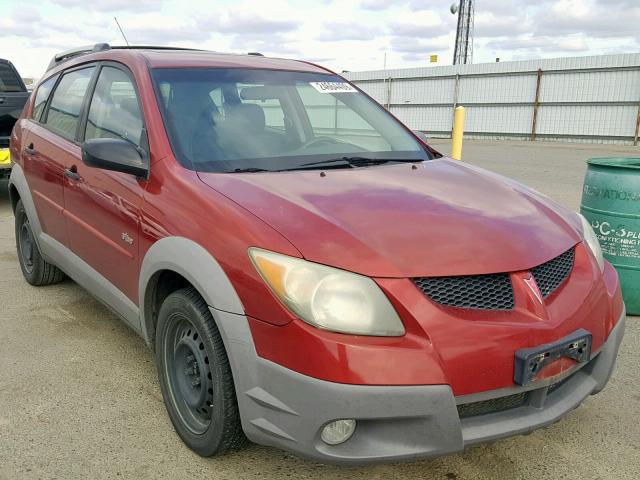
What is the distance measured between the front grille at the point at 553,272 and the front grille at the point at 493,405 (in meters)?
0.38

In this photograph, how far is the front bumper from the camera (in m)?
1.86

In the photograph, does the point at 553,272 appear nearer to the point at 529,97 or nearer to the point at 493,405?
the point at 493,405

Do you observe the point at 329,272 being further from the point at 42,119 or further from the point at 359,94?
the point at 42,119

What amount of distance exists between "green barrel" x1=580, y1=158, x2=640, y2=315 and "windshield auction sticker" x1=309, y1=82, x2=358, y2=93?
1767 mm

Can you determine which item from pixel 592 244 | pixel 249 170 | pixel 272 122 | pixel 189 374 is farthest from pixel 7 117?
pixel 592 244

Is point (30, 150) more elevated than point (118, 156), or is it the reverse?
point (118, 156)

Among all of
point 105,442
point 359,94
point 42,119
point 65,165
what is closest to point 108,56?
point 65,165

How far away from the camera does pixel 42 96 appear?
4391 millimetres

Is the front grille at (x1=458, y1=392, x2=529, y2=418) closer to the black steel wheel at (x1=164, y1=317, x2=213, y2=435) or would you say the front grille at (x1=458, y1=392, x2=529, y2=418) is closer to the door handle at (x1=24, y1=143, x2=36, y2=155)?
the black steel wheel at (x1=164, y1=317, x2=213, y2=435)

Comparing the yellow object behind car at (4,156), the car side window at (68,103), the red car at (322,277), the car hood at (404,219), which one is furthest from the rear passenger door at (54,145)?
the yellow object behind car at (4,156)

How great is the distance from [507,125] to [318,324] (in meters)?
22.5

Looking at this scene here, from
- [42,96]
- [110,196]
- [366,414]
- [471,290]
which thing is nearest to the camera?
[366,414]

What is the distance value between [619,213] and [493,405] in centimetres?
244

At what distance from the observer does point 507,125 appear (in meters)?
22.7
